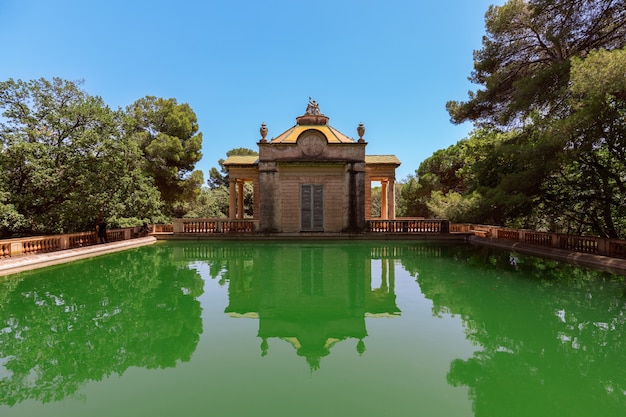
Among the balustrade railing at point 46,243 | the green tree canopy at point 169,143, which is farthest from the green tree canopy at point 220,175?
the balustrade railing at point 46,243

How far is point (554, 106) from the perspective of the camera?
37.4 feet

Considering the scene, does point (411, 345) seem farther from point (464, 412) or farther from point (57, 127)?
point (57, 127)

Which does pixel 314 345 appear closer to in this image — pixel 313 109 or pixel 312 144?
pixel 312 144

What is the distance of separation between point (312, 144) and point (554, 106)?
11.5 metres

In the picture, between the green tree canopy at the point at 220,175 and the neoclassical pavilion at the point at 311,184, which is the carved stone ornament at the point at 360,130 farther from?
the green tree canopy at the point at 220,175

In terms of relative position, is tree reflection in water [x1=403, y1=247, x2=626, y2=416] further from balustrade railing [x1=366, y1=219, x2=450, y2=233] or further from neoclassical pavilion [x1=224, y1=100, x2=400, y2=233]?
neoclassical pavilion [x1=224, y1=100, x2=400, y2=233]

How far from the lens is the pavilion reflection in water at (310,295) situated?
187 inches

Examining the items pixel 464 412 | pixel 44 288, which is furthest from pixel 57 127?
pixel 464 412

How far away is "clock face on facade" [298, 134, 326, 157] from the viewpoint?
19156 mm

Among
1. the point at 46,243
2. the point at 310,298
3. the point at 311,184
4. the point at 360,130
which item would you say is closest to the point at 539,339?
the point at 310,298

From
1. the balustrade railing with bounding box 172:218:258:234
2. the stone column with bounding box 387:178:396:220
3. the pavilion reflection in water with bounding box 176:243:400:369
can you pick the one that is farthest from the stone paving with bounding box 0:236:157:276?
the stone column with bounding box 387:178:396:220

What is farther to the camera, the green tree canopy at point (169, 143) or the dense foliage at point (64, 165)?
the green tree canopy at point (169, 143)

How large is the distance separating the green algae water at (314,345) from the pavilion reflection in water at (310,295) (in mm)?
48

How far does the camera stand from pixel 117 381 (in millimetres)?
3492
